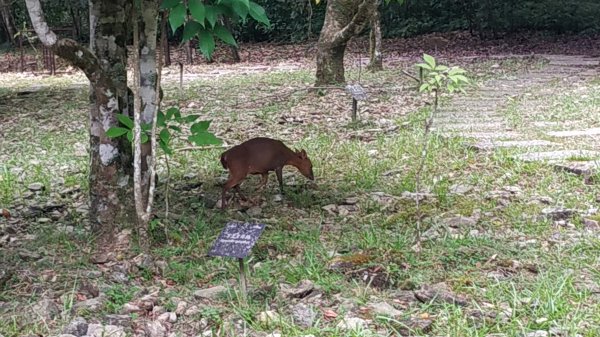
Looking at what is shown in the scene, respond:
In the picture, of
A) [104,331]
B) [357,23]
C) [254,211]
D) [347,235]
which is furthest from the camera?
[357,23]

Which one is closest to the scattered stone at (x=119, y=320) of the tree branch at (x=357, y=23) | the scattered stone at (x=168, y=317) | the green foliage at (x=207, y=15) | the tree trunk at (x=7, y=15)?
the scattered stone at (x=168, y=317)

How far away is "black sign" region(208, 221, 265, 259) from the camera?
2.46 m

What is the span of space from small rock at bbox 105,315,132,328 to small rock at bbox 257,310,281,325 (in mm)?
474

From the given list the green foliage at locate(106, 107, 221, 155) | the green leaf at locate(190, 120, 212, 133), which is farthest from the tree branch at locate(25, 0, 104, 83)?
the green leaf at locate(190, 120, 212, 133)

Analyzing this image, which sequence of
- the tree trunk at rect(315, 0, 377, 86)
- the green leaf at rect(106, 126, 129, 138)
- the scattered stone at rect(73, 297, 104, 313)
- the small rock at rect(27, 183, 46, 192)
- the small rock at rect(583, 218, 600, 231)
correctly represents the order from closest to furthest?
the scattered stone at rect(73, 297, 104, 313)
the green leaf at rect(106, 126, 129, 138)
the small rock at rect(583, 218, 600, 231)
the small rock at rect(27, 183, 46, 192)
the tree trunk at rect(315, 0, 377, 86)

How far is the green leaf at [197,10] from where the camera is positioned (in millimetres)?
2430

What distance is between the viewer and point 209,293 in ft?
8.91

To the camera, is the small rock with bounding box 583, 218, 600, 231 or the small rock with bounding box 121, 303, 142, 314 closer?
the small rock with bounding box 121, 303, 142, 314

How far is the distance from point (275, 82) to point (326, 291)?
277 inches

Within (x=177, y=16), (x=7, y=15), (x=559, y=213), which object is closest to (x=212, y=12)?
(x=177, y=16)

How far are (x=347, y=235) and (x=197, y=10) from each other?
4.80 feet

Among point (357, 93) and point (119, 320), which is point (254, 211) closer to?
point (119, 320)

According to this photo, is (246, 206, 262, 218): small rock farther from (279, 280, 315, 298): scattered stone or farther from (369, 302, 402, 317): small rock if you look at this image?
(369, 302, 402, 317): small rock

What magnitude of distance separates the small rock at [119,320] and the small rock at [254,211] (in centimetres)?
143
